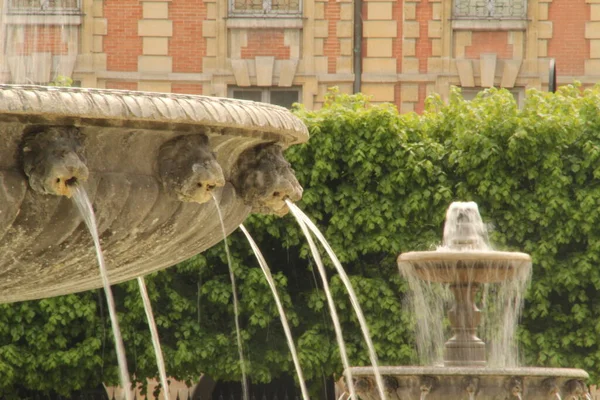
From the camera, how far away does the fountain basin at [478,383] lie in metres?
12.0

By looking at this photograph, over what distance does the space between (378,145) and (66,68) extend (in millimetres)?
8334

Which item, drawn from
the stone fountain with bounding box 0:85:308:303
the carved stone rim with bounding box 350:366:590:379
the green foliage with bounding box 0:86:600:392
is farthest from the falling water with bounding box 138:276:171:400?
the green foliage with bounding box 0:86:600:392

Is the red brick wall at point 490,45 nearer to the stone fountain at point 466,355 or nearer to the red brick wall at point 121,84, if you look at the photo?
the red brick wall at point 121,84

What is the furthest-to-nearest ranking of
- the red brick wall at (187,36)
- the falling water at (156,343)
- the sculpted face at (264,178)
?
the red brick wall at (187,36) → the falling water at (156,343) → the sculpted face at (264,178)

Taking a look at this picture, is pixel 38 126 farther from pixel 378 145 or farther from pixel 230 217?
pixel 378 145

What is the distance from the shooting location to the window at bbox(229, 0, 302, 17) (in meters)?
25.5

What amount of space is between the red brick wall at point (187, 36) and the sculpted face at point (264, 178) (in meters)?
19.3

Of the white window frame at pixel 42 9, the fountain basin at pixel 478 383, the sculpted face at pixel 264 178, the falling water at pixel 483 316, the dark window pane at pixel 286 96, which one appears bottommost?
the falling water at pixel 483 316

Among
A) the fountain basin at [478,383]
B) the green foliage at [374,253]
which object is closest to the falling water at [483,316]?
the green foliage at [374,253]

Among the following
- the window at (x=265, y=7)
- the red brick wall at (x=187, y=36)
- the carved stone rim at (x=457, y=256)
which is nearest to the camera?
the carved stone rim at (x=457, y=256)

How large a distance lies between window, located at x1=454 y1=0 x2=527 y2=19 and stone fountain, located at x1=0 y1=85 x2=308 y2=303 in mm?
18823

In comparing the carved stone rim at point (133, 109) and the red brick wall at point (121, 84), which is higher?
the carved stone rim at point (133, 109)

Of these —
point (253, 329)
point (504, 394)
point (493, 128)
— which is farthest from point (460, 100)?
point (504, 394)

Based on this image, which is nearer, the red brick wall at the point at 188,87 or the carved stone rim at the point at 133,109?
the carved stone rim at the point at 133,109
